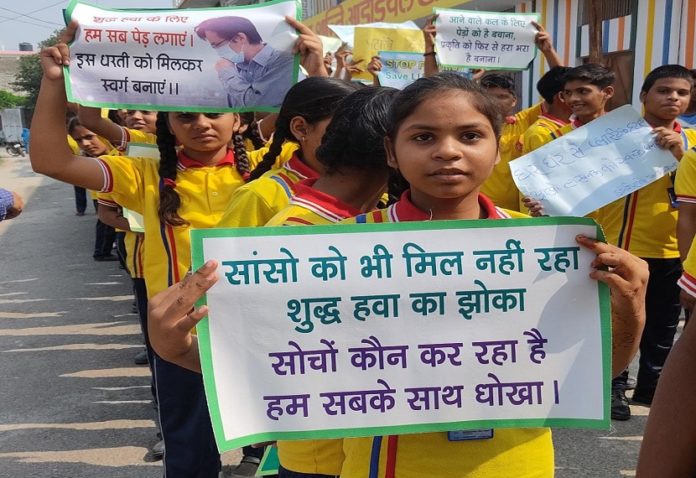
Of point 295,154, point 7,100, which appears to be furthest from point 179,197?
point 7,100

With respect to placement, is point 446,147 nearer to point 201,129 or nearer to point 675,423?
point 675,423

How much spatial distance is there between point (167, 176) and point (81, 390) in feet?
8.56

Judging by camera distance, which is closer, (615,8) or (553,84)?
(553,84)

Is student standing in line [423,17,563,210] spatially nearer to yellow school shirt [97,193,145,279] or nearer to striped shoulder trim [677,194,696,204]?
striped shoulder trim [677,194,696,204]

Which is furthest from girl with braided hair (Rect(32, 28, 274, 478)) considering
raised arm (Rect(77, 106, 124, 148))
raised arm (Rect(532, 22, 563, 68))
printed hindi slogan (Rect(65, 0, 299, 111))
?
raised arm (Rect(532, 22, 563, 68))

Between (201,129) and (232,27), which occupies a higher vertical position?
(232,27)

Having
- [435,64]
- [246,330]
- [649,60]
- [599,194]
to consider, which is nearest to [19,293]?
[435,64]

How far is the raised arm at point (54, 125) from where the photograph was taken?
225 centimetres

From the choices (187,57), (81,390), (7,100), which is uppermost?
(187,57)

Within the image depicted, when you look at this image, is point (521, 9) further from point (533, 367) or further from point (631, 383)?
point (533, 367)

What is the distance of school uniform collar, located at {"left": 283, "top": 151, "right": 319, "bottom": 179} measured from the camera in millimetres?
2234

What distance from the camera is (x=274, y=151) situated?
243cm

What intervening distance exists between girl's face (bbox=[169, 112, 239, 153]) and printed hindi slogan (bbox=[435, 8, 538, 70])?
2.34 m

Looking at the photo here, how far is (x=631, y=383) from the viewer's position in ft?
14.0
